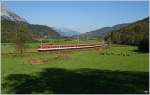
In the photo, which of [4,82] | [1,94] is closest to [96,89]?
[1,94]

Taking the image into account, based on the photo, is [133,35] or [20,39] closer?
[20,39]

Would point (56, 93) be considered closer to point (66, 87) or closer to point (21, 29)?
point (66, 87)

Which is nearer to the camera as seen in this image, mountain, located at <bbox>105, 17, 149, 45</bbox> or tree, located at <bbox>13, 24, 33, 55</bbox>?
tree, located at <bbox>13, 24, 33, 55</bbox>

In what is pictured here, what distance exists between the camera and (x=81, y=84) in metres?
21.9

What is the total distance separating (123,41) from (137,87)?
117 meters

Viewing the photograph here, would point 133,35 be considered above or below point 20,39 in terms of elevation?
above

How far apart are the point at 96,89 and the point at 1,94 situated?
Result: 5.90 meters

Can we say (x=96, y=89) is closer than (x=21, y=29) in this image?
Yes

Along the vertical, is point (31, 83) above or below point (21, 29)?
below

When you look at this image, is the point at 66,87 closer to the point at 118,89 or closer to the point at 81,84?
the point at 81,84

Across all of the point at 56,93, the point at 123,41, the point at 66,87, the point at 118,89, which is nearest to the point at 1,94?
the point at 56,93

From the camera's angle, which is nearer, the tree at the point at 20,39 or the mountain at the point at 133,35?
the tree at the point at 20,39

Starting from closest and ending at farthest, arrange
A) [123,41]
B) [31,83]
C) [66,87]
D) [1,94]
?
[1,94] → [66,87] → [31,83] → [123,41]

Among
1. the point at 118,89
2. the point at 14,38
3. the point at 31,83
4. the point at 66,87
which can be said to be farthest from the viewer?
the point at 14,38
